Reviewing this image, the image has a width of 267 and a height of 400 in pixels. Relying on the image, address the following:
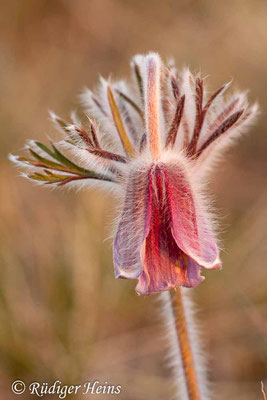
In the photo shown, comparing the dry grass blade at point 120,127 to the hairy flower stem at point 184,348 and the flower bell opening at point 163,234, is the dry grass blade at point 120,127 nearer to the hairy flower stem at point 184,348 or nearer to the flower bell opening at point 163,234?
the flower bell opening at point 163,234

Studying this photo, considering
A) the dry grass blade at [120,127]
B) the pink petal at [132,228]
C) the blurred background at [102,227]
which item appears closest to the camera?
the pink petal at [132,228]

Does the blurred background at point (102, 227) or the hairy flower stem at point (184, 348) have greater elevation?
the blurred background at point (102, 227)

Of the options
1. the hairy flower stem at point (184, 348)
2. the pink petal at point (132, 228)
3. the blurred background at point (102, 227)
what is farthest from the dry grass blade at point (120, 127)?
the blurred background at point (102, 227)

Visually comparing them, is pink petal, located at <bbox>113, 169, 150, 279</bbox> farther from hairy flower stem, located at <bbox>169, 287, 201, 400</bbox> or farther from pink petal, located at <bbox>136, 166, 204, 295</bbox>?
hairy flower stem, located at <bbox>169, 287, 201, 400</bbox>

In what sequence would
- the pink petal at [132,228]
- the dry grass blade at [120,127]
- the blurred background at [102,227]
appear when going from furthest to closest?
the blurred background at [102,227]
the dry grass blade at [120,127]
the pink petal at [132,228]

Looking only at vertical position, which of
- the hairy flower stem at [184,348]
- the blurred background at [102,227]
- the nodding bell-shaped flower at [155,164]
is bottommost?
the hairy flower stem at [184,348]

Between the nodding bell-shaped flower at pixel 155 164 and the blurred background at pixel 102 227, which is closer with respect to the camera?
the nodding bell-shaped flower at pixel 155 164

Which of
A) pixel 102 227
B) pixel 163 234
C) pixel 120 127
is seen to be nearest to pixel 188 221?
pixel 163 234
